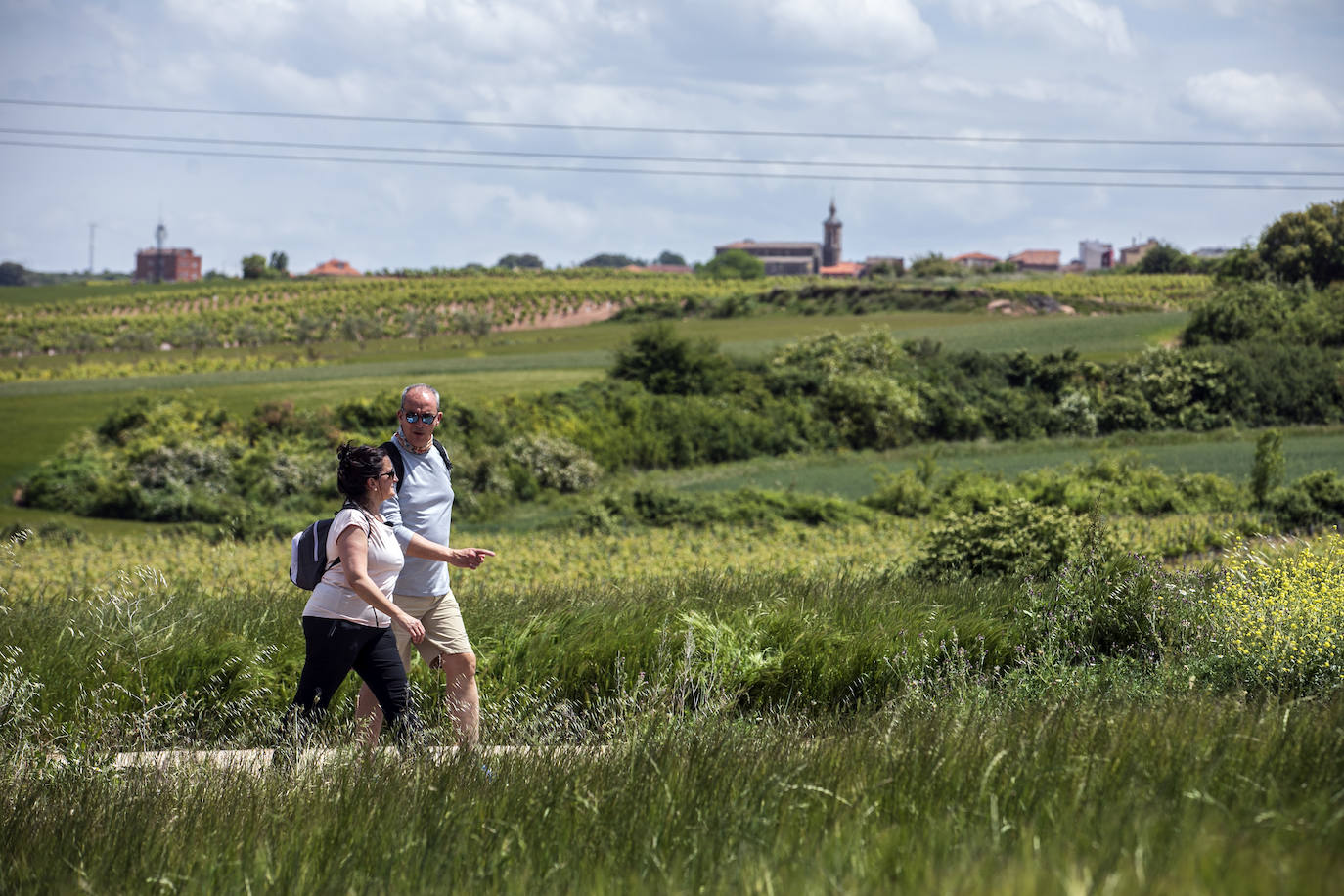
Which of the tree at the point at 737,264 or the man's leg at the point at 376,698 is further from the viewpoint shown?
the tree at the point at 737,264

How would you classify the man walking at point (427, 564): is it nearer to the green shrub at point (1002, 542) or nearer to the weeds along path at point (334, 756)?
the weeds along path at point (334, 756)

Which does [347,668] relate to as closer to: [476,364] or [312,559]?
[312,559]

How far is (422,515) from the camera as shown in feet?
18.6

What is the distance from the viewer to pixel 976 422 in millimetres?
38375

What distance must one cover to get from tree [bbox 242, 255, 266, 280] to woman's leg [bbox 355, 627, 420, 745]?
136 metres

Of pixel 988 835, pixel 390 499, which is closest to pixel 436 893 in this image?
pixel 988 835

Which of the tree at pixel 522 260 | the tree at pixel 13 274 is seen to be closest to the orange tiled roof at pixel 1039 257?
the tree at pixel 522 260

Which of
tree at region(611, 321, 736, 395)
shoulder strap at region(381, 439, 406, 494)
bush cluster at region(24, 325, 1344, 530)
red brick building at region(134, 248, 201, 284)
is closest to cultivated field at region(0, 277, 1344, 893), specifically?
shoulder strap at region(381, 439, 406, 494)

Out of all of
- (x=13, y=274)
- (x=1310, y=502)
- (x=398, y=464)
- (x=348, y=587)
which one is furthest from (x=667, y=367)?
(x=13, y=274)

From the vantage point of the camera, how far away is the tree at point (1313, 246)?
57312 mm

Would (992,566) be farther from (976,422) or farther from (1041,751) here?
(976,422)

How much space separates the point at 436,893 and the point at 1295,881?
6.36 ft

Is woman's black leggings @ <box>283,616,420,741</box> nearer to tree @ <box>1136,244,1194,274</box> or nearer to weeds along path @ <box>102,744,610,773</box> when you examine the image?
weeds along path @ <box>102,744,610,773</box>

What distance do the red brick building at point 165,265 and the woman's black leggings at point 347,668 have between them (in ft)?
574
